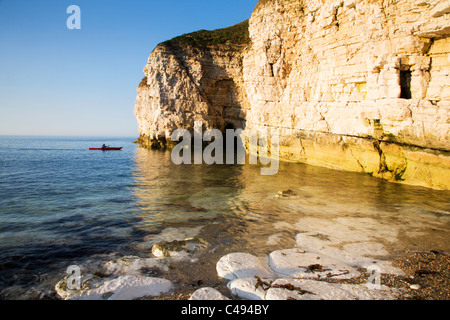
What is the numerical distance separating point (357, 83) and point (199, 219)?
14.3m

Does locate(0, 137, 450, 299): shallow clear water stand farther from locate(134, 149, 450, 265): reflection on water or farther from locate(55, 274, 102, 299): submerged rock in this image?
locate(55, 274, 102, 299): submerged rock

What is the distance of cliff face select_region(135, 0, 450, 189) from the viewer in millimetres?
12297

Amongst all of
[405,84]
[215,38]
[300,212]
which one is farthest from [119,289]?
[215,38]

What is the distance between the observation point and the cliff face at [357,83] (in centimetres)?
1230

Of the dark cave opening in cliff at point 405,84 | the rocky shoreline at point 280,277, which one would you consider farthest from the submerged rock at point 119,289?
the dark cave opening in cliff at point 405,84

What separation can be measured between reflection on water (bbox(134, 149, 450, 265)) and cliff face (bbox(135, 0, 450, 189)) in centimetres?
185

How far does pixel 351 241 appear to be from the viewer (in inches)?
257

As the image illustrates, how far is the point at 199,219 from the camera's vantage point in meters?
8.79

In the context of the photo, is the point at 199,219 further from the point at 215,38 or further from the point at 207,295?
the point at 215,38

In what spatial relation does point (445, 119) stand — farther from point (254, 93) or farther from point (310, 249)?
point (254, 93)

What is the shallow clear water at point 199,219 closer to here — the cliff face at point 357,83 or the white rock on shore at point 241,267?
the white rock on shore at point 241,267

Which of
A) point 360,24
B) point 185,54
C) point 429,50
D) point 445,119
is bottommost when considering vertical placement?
point 445,119

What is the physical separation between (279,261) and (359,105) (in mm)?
14165
